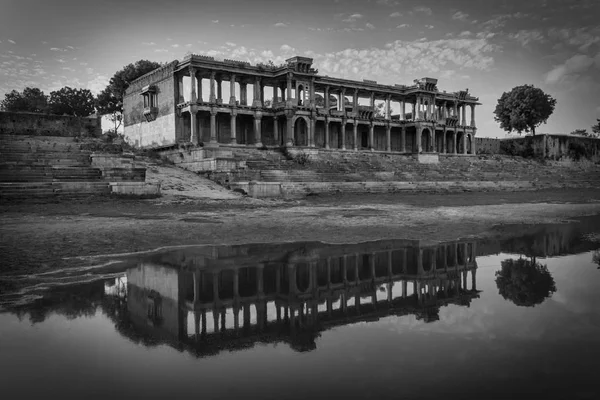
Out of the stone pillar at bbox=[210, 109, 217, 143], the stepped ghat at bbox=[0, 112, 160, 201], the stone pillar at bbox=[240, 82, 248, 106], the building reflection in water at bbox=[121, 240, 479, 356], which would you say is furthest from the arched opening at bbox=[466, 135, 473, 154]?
the building reflection in water at bbox=[121, 240, 479, 356]

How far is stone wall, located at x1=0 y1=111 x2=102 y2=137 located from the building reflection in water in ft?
129

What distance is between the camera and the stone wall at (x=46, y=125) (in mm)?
41431

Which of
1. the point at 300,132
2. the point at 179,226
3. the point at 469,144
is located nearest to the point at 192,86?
the point at 300,132

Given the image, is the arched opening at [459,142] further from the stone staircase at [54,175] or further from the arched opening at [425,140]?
the stone staircase at [54,175]

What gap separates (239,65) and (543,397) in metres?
44.0

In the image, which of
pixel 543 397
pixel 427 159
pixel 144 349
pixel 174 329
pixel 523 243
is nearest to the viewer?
pixel 543 397

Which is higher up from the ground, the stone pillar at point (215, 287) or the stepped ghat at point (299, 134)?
the stepped ghat at point (299, 134)

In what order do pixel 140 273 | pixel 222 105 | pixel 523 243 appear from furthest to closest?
1. pixel 222 105
2. pixel 523 243
3. pixel 140 273

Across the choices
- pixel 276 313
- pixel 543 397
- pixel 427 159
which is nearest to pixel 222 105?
pixel 427 159

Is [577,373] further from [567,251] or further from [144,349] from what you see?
[567,251]

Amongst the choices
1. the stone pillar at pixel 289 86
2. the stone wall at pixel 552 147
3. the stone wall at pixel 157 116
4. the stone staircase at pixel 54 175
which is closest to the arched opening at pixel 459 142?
the stone wall at pixel 552 147

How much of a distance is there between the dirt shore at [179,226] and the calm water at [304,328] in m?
1.65

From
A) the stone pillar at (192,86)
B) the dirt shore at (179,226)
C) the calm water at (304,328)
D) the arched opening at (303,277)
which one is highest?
the stone pillar at (192,86)

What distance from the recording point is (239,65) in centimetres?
4444
